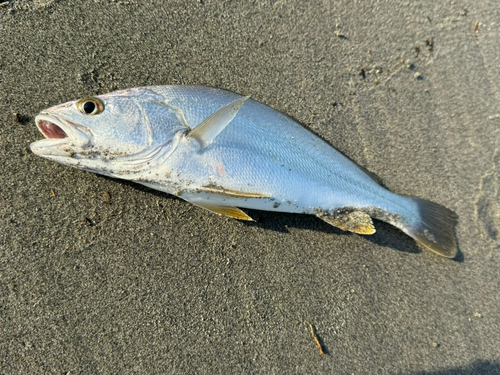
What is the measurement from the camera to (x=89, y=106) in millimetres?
1434

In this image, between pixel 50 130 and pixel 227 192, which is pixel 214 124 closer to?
pixel 227 192

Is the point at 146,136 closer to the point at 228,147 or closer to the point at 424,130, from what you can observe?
the point at 228,147

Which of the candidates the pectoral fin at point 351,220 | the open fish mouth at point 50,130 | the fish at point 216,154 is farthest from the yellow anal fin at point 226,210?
the open fish mouth at point 50,130

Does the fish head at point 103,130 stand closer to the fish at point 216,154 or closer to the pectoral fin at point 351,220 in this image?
the fish at point 216,154

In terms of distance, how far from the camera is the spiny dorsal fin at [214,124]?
4.78 ft

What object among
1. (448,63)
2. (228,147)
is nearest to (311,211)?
(228,147)

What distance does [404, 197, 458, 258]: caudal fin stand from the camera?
186cm

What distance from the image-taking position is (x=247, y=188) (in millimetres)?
1544

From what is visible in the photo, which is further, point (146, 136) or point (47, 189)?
point (47, 189)

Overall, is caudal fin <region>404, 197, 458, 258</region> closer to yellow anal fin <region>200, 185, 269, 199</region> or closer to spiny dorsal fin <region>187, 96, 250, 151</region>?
yellow anal fin <region>200, 185, 269, 199</region>

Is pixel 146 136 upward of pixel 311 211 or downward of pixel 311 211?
upward

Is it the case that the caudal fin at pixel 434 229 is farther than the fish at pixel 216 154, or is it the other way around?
the caudal fin at pixel 434 229

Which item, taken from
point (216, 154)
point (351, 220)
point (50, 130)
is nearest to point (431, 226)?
point (351, 220)

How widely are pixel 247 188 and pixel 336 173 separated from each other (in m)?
0.63
